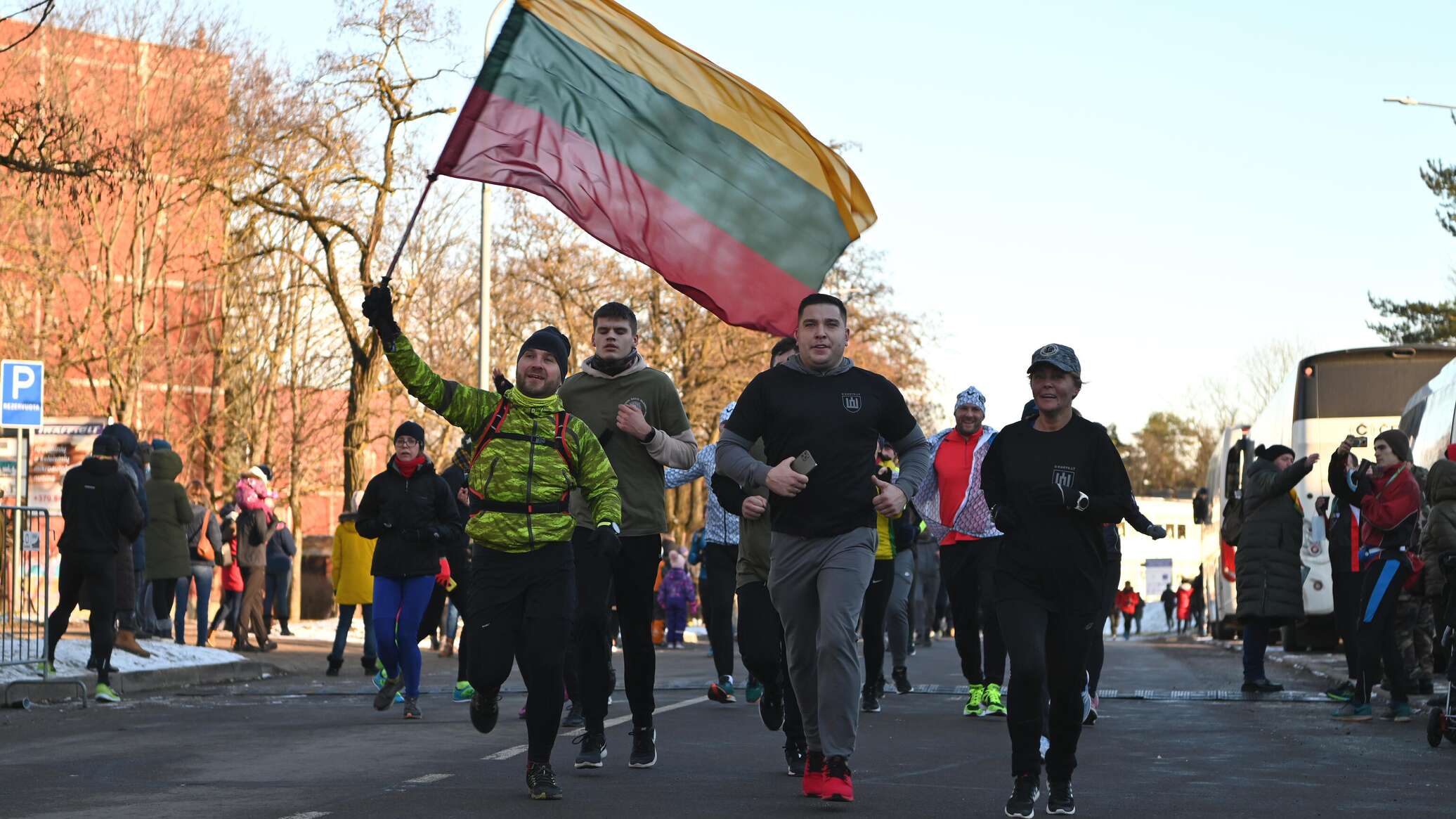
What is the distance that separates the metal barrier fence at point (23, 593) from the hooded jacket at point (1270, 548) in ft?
29.4

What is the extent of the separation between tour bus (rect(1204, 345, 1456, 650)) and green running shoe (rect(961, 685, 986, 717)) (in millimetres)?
12449

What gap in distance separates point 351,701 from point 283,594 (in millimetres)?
12507

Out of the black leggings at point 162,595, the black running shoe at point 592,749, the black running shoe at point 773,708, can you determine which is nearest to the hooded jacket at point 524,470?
the black running shoe at point 592,749

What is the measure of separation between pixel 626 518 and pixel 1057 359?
246cm

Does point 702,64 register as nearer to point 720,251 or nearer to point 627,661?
point 720,251

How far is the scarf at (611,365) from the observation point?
31.3 feet

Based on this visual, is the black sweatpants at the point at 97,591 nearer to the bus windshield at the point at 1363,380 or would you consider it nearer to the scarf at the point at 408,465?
the scarf at the point at 408,465

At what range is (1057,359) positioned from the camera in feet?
26.3

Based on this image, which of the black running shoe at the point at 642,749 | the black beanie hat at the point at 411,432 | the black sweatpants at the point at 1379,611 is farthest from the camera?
the black beanie hat at the point at 411,432

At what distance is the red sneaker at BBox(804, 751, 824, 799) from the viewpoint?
8055 millimetres

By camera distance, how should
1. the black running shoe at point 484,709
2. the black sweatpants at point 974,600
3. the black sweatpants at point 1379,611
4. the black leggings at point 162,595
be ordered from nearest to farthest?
the black running shoe at point 484,709, the black sweatpants at point 1379,611, the black sweatpants at point 974,600, the black leggings at point 162,595

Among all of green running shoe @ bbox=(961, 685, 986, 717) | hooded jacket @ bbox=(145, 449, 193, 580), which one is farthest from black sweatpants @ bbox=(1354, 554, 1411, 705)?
hooded jacket @ bbox=(145, 449, 193, 580)

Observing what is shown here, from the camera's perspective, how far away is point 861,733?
1161 cm

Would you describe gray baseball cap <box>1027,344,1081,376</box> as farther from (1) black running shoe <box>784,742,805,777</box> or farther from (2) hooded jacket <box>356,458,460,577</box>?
(2) hooded jacket <box>356,458,460,577</box>
